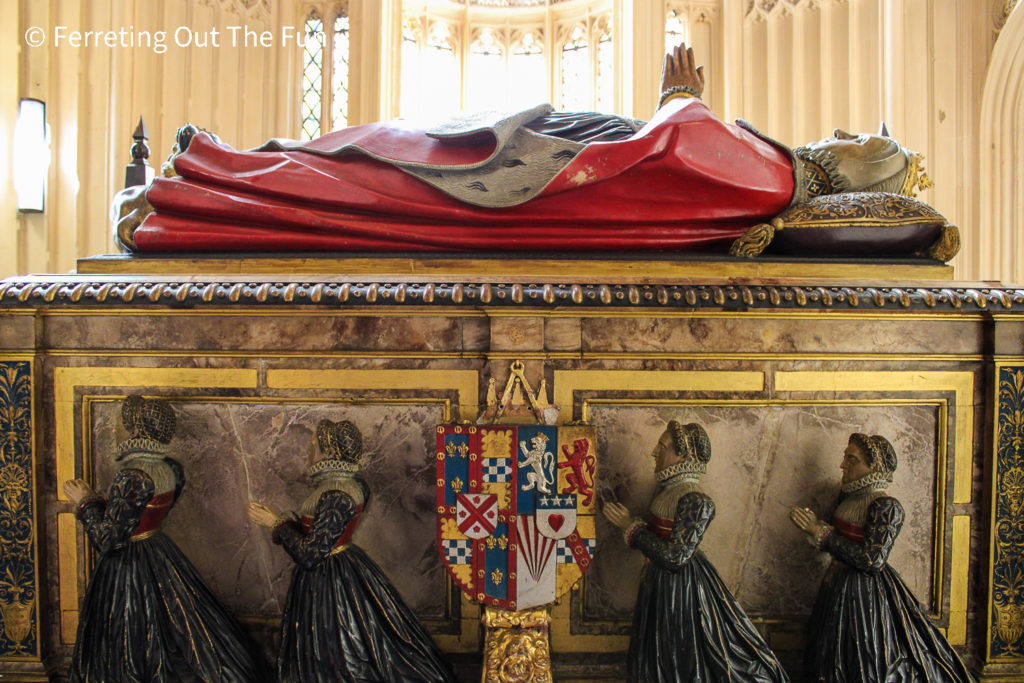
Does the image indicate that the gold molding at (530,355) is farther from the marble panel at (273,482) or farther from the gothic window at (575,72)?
the gothic window at (575,72)

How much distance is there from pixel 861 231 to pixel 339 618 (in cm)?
179

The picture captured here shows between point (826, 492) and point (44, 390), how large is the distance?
2211 millimetres

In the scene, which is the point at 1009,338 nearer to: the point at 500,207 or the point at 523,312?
the point at 523,312

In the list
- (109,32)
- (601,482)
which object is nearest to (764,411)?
(601,482)

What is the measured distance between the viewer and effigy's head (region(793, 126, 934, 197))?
2205 mm

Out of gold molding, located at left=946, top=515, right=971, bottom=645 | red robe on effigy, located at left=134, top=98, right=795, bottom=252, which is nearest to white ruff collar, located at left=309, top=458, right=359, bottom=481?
red robe on effigy, located at left=134, top=98, right=795, bottom=252

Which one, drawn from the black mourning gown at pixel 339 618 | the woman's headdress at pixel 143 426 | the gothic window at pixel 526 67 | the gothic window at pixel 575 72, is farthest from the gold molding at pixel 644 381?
the gothic window at pixel 526 67

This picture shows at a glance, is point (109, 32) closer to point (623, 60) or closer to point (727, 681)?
point (623, 60)

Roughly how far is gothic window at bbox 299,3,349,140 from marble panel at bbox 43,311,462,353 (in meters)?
4.51

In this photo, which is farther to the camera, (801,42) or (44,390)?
(801,42)

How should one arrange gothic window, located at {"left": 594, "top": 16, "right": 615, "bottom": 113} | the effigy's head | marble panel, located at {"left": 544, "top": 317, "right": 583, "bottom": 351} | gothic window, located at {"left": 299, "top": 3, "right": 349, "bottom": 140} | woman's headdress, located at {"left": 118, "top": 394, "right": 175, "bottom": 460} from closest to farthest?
woman's headdress, located at {"left": 118, "top": 394, "right": 175, "bottom": 460}, marble panel, located at {"left": 544, "top": 317, "right": 583, "bottom": 351}, the effigy's head, gothic window, located at {"left": 299, "top": 3, "right": 349, "bottom": 140}, gothic window, located at {"left": 594, "top": 16, "right": 615, "bottom": 113}

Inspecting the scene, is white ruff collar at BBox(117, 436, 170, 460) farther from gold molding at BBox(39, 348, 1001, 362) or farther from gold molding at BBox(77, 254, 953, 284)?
gold molding at BBox(77, 254, 953, 284)

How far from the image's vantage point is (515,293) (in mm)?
1755

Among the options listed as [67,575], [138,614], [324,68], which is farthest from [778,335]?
[324,68]
